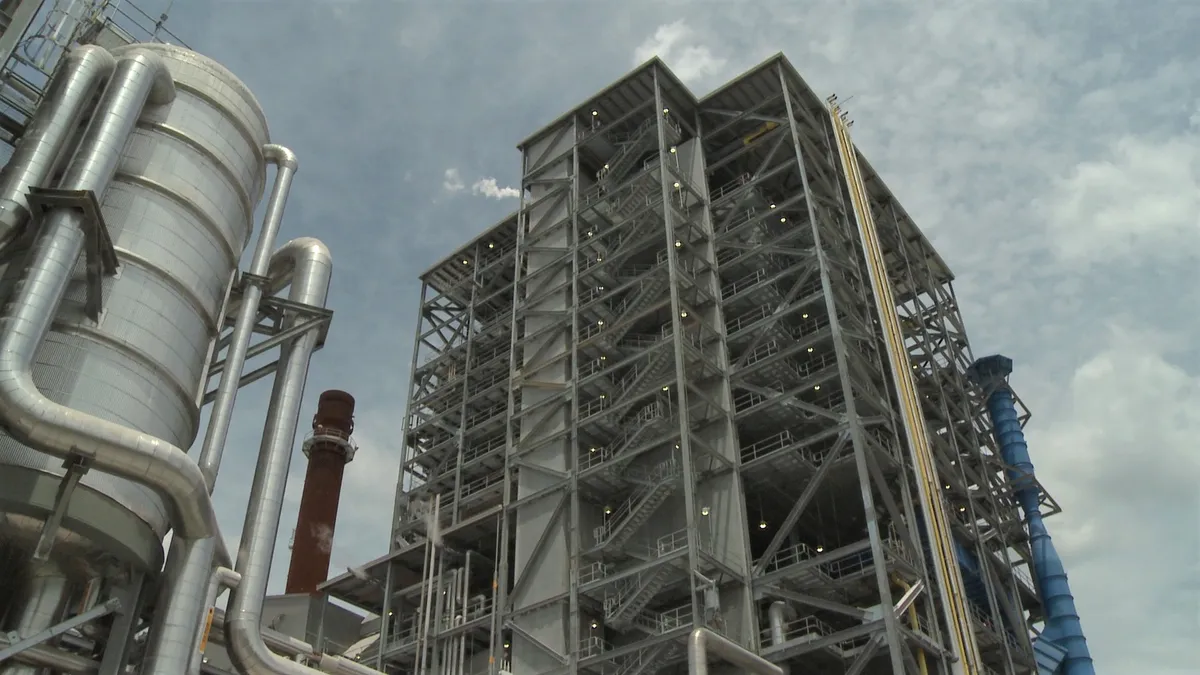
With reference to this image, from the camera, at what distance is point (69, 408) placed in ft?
59.2

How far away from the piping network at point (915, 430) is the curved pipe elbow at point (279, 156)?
81.0 ft

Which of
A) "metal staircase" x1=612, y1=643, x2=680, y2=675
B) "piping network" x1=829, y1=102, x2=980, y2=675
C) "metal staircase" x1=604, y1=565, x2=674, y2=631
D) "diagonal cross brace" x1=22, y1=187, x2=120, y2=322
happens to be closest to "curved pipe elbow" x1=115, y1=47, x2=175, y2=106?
"diagonal cross brace" x1=22, y1=187, x2=120, y2=322

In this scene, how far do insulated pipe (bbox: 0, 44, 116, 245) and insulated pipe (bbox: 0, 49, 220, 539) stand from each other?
0.50 m

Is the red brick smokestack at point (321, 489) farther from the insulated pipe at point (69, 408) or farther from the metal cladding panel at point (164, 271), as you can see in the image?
the insulated pipe at point (69, 408)

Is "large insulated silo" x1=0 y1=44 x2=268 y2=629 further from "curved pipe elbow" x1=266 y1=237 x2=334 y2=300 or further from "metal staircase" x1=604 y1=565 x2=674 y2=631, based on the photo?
"metal staircase" x1=604 y1=565 x2=674 y2=631

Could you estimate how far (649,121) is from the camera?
4988 cm

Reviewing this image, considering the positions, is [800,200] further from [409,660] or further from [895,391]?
[409,660]

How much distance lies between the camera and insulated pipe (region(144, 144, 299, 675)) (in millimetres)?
18531

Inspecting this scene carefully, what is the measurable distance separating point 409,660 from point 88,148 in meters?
29.3

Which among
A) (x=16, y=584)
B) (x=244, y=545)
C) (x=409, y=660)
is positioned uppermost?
(x=409, y=660)

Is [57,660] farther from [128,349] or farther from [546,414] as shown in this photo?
[546,414]

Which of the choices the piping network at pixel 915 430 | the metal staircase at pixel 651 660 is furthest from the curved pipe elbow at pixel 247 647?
the piping network at pixel 915 430

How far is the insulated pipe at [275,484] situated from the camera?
808 inches

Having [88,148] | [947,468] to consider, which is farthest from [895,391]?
[88,148]
